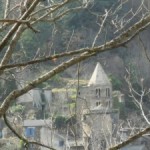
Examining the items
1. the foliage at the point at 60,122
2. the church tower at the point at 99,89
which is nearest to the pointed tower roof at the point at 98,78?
the church tower at the point at 99,89

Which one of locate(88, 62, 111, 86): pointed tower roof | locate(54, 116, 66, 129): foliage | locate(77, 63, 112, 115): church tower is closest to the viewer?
locate(54, 116, 66, 129): foliage

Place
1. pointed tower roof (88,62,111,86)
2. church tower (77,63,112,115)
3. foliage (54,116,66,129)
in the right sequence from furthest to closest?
pointed tower roof (88,62,111,86), church tower (77,63,112,115), foliage (54,116,66,129)

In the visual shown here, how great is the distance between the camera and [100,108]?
953 inches

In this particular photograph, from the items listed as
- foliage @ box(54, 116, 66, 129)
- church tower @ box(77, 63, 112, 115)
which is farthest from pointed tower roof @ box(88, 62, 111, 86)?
foliage @ box(54, 116, 66, 129)

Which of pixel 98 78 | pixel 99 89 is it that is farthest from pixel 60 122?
pixel 98 78

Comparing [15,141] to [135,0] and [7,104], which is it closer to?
[135,0]

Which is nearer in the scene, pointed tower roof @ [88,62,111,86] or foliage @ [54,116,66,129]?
foliage @ [54,116,66,129]

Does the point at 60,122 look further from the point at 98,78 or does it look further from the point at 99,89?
the point at 98,78

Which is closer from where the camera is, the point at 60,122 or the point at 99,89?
the point at 60,122

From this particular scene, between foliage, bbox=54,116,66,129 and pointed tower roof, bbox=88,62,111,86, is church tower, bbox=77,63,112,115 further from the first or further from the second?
foliage, bbox=54,116,66,129

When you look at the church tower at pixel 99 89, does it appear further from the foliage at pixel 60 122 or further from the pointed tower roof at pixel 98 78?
the foliage at pixel 60 122

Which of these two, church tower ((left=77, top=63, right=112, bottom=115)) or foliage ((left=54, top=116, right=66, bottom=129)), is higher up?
church tower ((left=77, top=63, right=112, bottom=115))

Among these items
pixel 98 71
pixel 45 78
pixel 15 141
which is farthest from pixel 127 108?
pixel 45 78

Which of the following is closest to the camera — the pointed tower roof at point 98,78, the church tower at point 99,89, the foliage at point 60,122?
the foliage at point 60,122
